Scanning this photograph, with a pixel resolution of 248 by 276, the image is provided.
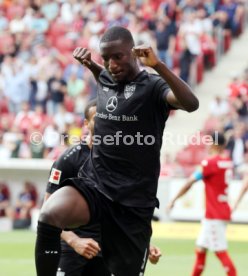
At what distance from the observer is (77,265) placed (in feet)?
25.1

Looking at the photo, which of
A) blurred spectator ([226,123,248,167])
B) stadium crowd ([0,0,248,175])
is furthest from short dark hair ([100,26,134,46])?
stadium crowd ([0,0,248,175])

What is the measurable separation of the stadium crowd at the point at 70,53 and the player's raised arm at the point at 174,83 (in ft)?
45.0

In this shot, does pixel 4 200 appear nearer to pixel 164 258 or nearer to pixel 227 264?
pixel 164 258

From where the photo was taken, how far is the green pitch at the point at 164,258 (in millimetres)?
13224

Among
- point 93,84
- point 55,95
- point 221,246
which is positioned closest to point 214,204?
point 221,246

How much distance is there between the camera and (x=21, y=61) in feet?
80.0

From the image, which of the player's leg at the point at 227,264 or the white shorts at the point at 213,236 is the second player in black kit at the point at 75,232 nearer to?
the player's leg at the point at 227,264

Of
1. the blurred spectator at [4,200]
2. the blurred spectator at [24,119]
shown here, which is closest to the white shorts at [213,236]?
A: the blurred spectator at [4,200]

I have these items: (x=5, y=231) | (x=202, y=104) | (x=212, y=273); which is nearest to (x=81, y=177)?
(x=212, y=273)

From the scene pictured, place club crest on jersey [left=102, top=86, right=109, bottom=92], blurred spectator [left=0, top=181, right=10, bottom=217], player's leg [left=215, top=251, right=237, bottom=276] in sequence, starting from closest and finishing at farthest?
club crest on jersey [left=102, top=86, right=109, bottom=92]
player's leg [left=215, top=251, right=237, bottom=276]
blurred spectator [left=0, top=181, right=10, bottom=217]

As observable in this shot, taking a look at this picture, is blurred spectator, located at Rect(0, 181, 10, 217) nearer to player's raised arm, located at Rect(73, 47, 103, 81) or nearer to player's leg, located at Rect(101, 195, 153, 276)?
player's raised arm, located at Rect(73, 47, 103, 81)

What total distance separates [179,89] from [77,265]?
186cm

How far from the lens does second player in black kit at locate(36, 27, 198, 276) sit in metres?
6.93

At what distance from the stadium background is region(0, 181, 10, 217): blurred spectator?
7.4 inches
